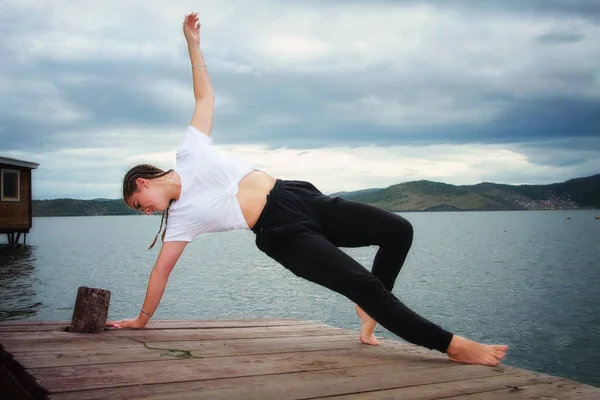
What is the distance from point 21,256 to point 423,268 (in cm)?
2975

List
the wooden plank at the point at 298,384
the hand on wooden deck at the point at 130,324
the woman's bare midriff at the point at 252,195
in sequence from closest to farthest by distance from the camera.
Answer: the wooden plank at the point at 298,384, the woman's bare midriff at the point at 252,195, the hand on wooden deck at the point at 130,324

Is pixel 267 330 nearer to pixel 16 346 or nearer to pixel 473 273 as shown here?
pixel 16 346

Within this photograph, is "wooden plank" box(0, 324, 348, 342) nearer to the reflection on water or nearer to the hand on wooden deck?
the hand on wooden deck

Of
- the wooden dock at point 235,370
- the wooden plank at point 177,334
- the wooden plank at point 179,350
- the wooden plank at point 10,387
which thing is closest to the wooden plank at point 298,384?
the wooden dock at point 235,370

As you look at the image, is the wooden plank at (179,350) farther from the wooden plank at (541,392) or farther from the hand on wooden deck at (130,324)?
the wooden plank at (541,392)

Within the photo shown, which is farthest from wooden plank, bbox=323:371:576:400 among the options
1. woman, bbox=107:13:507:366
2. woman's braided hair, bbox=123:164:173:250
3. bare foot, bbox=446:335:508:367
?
woman's braided hair, bbox=123:164:173:250

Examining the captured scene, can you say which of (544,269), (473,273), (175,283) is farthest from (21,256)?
(544,269)

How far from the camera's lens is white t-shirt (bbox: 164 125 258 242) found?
3986 mm

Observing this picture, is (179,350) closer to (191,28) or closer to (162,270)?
(162,270)

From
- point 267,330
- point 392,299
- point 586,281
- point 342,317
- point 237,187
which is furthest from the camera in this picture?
point 586,281

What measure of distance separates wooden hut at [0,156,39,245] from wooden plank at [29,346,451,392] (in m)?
32.5

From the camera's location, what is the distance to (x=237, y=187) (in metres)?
4.01

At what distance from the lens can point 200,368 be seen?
11.1 feet

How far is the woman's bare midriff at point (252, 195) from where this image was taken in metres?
3.97
